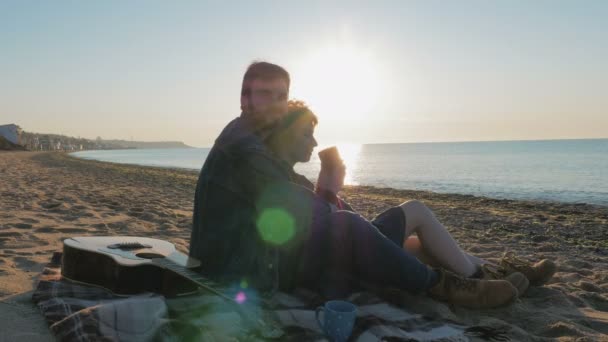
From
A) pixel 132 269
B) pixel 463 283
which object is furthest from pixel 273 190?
pixel 463 283

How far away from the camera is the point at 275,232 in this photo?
2.26m

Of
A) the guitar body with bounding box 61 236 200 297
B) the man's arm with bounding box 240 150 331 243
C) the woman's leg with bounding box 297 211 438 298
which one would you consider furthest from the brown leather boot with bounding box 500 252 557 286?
the guitar body with bounding box 61 236 200 297

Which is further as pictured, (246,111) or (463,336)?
(246,111)

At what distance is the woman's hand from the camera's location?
2.91 meters

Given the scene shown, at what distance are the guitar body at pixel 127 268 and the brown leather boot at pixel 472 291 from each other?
1.48m

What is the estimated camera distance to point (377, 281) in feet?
8.23

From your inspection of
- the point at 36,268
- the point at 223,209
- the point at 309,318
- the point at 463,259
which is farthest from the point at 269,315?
the point at 36,268

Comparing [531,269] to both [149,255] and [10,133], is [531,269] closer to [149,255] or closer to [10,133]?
[149,255]

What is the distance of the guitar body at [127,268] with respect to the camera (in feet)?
7.88

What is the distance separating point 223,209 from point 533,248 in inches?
177

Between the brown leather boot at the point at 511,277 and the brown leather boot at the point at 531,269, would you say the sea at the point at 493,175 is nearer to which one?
the brown leather boot at the point at 531,269

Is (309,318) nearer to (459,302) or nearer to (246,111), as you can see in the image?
(459,302)

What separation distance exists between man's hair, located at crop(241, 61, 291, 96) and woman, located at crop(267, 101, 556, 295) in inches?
7.8

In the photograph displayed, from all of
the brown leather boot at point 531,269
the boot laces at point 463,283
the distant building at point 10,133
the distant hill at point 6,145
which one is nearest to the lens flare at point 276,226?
the boot laces at point 463,283
